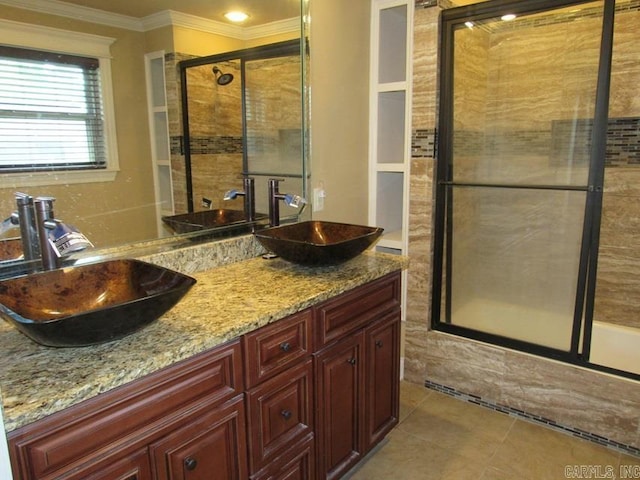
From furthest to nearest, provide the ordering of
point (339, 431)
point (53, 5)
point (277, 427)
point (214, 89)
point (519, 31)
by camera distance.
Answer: point (519, 31) → point (214, 89) → point (339, 431) → point (277, 427) → point (53, 5)

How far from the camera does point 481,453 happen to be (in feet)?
7.25

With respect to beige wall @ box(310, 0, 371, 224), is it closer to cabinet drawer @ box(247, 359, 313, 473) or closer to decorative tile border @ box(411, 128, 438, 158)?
decorative tile border @ box(411, 128, 438, 158)

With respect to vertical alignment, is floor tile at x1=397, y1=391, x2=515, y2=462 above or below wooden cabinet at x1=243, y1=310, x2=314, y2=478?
below

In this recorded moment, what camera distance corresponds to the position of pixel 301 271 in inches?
73.6

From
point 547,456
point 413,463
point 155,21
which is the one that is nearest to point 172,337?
point 155,21

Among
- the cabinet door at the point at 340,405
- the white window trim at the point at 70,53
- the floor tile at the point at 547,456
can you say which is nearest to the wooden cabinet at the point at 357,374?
the cabinet door at the point at 340,405

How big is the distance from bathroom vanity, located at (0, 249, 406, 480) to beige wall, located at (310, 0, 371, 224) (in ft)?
2.05

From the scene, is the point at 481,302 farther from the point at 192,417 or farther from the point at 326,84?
the point at 192,417

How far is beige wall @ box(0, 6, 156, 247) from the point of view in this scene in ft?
5.06

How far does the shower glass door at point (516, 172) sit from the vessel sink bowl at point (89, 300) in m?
1.73

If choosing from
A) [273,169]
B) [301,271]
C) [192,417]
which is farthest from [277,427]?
[273,169]

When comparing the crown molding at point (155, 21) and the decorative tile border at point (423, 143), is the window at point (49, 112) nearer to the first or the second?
the crown molding at point (155, 21)

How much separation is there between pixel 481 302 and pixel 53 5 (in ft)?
8.17

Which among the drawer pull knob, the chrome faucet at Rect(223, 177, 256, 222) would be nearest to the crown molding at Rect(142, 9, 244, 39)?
the chrome faucet at Rect(223, 177, 256, 222)
